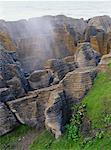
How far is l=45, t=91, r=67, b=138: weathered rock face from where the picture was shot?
22.4 metres

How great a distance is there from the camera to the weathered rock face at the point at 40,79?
26.8 meters

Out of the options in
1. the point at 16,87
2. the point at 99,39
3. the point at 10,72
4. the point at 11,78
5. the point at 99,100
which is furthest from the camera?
the point at 99,39

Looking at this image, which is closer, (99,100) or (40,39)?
(99,100)

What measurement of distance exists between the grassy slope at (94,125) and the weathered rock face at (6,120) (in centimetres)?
33

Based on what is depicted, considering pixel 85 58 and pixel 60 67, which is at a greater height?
pixel 85 58

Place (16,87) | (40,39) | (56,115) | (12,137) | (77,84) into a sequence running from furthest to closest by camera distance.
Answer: (40,39) < (16,87) < (77,84) < (12,137) < (56,115)

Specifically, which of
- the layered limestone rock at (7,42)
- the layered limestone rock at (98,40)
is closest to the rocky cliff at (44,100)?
the layered limestone rock at (7,42)

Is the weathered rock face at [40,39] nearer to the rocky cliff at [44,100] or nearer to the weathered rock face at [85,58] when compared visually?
the weathered rock face at [85,58]

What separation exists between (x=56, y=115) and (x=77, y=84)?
92.5 inches

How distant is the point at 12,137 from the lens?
23.5 m

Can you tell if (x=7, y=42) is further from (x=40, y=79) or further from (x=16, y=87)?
(x=16, y=87)

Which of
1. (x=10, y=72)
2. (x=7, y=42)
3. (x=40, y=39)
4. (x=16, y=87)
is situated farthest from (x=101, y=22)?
(x=16, y=87)

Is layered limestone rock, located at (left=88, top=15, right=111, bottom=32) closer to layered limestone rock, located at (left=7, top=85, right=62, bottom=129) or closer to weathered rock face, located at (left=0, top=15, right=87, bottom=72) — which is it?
weathered rock face, located at (left=0, top=15, right=87, bottom=72)

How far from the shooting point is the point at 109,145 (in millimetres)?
20203
